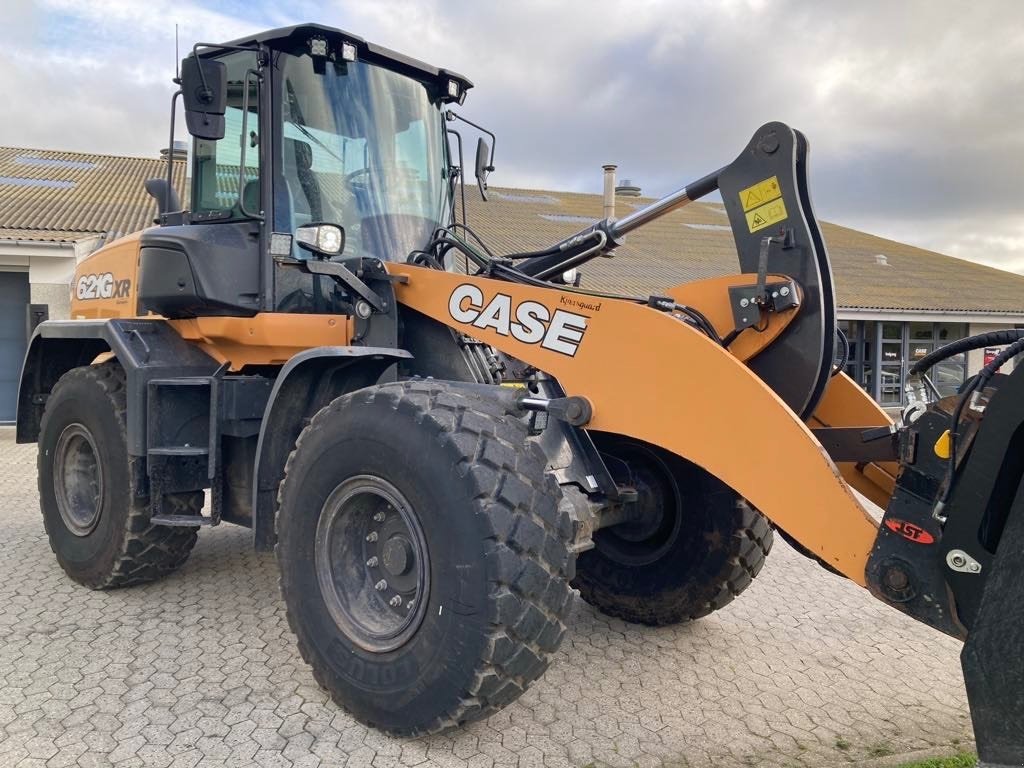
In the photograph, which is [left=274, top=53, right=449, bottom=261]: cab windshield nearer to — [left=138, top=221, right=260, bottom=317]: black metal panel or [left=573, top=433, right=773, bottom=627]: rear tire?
[left=138, top=221, right=260, bottom=317]: black metal panel

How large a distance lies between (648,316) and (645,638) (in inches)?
81.0

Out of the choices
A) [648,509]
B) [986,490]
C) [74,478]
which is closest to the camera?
[986,490]

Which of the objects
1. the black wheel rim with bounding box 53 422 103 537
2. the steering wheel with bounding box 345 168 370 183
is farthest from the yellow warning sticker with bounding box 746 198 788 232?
the black wheel rim with bounding box 53 422 103 537

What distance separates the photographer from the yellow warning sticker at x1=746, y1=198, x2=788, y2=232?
330cm

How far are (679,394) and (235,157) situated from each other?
262 cm

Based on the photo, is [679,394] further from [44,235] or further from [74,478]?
[44,235]

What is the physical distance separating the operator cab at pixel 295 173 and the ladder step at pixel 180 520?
1.09m

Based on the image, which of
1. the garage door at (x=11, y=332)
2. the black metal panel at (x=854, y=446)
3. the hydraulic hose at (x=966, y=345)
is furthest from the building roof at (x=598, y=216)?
the hydraulic hose at (x=966, y=345)

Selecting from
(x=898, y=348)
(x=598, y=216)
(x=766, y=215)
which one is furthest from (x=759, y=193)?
(x=598, y=216)

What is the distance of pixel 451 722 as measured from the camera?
3.07m

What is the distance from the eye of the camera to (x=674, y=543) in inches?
173

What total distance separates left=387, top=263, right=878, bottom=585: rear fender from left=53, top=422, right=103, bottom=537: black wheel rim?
2.85m

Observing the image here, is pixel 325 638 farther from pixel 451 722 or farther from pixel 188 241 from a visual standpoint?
pixel 188 241

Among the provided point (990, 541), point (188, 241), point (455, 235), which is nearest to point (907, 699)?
point (990, 541)
